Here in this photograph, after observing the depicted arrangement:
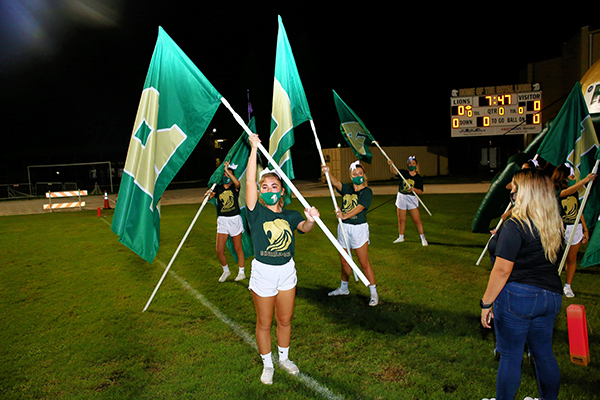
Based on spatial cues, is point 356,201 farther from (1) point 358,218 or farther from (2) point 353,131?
(2) point 353,131

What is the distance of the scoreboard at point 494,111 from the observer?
84.4 ft

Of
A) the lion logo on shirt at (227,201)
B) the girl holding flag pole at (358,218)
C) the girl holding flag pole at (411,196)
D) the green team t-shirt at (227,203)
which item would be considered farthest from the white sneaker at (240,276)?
the girl holding flag pole at (411,196)

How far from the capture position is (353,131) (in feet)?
25.4

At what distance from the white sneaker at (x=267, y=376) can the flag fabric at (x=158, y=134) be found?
1789 mm

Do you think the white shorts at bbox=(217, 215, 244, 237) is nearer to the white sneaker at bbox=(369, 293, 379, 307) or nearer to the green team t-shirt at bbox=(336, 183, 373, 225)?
the green team t-shirt at bbox=(336, 183, 373, 225)

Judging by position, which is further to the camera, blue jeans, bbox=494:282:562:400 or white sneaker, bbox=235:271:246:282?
white sneaker, bbox=235:271:246:282

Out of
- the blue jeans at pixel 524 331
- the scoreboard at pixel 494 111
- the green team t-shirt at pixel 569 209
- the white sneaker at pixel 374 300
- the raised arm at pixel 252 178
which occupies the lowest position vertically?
the white sneaker at pixel 374 300

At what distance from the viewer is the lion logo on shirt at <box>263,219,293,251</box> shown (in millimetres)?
4070

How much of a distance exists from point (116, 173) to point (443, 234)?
1685 inches

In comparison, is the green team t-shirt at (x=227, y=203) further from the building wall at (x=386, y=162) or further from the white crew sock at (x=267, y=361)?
the building wall at (x=386, y=162)

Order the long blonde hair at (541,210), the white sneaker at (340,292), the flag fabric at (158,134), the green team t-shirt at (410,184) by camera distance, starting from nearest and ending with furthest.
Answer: the long blonde hair at (541,210) < the flag fabric at (158,134) < the white sneaker at (340,292) < the green team t-shirt at (410,184)

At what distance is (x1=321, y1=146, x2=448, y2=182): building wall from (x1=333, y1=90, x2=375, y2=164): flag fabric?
23.3 m

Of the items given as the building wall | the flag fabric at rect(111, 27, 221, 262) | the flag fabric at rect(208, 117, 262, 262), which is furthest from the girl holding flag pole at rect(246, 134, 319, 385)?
the building wall

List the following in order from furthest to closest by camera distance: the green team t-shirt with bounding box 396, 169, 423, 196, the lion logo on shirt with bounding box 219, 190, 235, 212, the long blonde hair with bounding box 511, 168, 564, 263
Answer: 1. the green team t-shirt with bounding box 396, 169, 423, 196
2. the lion logo on shirt with bounding box 219, 190, 235, 212
3. the long blonde hair with bounding box 511, 168, 564, 263
